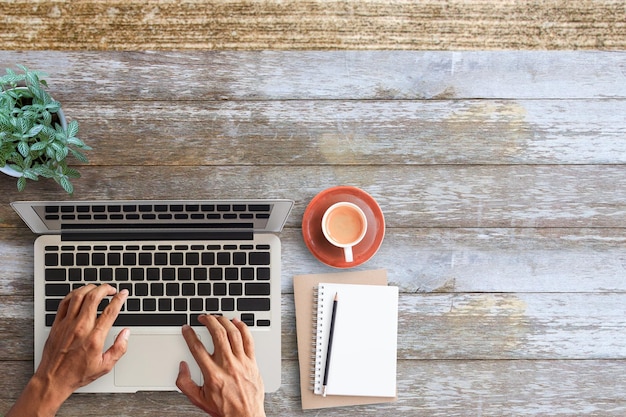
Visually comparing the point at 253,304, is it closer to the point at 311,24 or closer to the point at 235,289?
the point at 235,289

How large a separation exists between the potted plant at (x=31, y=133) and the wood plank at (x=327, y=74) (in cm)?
11

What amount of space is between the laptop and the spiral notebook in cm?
13

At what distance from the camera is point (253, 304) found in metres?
1.12

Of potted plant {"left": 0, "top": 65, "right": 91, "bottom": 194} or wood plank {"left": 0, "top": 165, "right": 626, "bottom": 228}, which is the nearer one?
potted plant {"left": 0, "top": 65, "right": 91, "bottom": 194}

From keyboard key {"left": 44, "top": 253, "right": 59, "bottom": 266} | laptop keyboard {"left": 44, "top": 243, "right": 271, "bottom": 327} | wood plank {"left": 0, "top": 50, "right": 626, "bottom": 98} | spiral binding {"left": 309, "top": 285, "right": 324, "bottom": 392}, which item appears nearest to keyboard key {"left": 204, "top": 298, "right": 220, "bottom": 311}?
laptop keyboard {"left": 44, "top": 243, "right": 271, "bottom": 327}

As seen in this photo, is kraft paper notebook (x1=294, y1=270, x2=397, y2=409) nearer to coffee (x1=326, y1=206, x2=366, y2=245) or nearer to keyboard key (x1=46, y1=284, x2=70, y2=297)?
coffee (x1=326, y1=206, x2=366, y2=245)

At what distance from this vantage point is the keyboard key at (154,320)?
1.11 metres

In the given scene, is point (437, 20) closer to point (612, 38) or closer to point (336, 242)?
point (612, 38)

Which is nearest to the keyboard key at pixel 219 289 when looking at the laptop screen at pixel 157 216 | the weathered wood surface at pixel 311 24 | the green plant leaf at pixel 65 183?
the laptop screen at pixel 157 216

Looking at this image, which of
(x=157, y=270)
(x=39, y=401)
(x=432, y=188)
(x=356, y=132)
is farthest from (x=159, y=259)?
(x=432, y=188)

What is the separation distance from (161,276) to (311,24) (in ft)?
2.01

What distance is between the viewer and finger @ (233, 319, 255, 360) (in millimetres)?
1102

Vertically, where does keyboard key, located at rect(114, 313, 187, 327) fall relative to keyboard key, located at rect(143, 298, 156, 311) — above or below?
below

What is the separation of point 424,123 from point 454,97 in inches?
3.4
